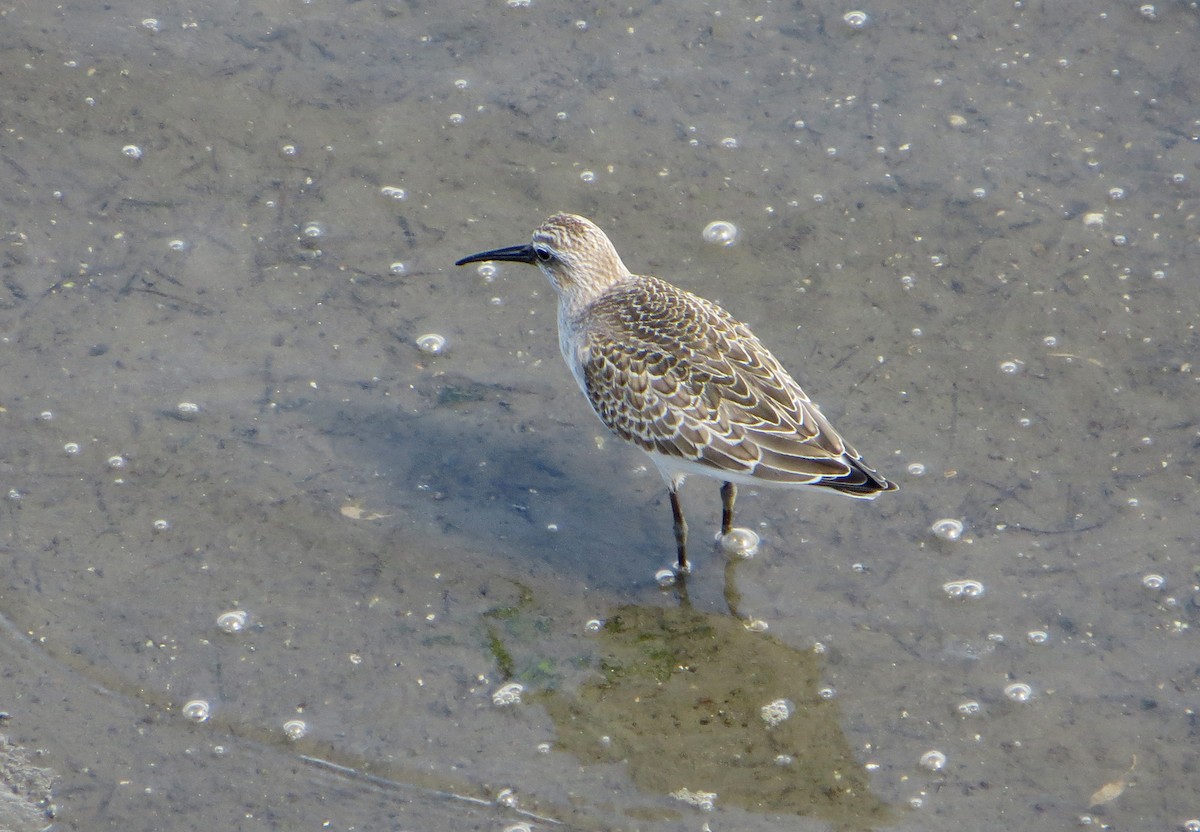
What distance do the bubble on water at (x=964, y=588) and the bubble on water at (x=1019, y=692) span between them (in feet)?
1.43

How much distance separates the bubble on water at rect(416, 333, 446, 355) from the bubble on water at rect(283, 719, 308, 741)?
2.10 meters

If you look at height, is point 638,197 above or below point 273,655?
above

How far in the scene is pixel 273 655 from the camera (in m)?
5.22

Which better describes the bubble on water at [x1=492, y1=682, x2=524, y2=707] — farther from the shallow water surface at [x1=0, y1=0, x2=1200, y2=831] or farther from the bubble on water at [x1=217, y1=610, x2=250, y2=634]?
the bubble on water at [x1=217, y1=610, x2=250, y2=634]

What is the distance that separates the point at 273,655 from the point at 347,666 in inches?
11.7

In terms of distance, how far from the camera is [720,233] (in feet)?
23.0

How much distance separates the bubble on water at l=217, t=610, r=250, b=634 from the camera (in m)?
5.30

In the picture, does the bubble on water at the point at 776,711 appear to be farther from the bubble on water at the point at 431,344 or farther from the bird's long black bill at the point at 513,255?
the bubble on water at the point at 431,344

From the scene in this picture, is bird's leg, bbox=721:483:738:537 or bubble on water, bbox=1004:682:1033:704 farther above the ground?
bird's leg, bbox=721:483:738:537

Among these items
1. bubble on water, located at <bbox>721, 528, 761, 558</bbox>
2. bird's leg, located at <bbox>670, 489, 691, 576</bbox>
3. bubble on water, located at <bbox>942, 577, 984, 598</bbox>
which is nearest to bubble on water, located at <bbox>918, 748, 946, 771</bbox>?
bubble on water, located at <bbox>942, 577, 984, 598</bbox>

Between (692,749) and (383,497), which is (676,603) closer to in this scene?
(692,749)

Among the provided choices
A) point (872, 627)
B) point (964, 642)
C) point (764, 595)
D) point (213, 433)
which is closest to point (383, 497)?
point (213, 433)

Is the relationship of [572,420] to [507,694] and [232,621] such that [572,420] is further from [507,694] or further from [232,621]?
[232,621]

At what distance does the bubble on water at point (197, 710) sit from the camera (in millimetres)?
4949
